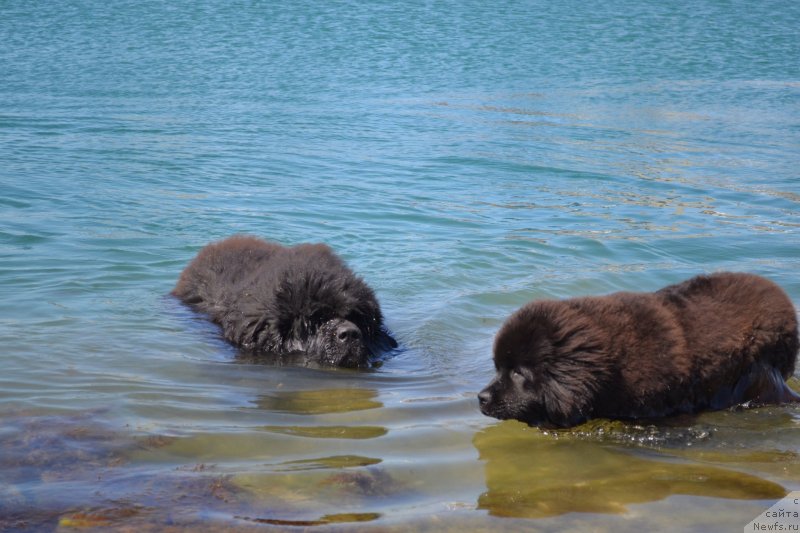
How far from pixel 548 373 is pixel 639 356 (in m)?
0.49

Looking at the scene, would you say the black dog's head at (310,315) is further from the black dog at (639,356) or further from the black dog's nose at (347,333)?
the black dog at (639,356)

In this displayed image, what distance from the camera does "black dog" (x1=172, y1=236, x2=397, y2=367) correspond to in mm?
5891

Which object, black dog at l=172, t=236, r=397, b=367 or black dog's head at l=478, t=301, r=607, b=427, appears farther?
black dog at l=172, t=236, r=397, b=367

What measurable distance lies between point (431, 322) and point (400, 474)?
317 cm

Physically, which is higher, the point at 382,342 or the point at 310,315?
the point at 310,315

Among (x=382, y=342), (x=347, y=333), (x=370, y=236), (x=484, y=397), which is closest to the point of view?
(x=484, y=397)

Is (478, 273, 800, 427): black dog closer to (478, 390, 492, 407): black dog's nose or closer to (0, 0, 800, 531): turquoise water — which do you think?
(478, 390, 492, 407): black dog's nose

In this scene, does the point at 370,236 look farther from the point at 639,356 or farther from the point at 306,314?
the point at 639,356

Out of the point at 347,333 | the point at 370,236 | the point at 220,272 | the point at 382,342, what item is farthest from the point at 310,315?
the point at 370,236

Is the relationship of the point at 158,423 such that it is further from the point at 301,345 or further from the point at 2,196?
the point at 2,196

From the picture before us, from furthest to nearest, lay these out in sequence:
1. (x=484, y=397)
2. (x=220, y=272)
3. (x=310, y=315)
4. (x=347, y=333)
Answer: (x=220, y=272), (x=310, y=315), (x=347, y=333), (x=484, y=397)

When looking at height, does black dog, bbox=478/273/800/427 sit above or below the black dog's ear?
above

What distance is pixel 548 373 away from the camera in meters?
4.78

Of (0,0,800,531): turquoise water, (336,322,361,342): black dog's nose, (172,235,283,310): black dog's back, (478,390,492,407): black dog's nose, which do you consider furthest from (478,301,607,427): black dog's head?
(172,235,283,310): black dog's back
